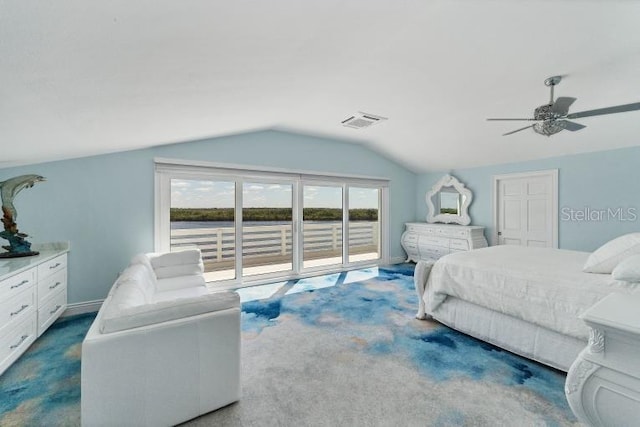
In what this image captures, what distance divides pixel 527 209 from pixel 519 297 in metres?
3.06

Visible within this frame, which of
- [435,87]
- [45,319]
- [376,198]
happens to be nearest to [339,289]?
[376,198]

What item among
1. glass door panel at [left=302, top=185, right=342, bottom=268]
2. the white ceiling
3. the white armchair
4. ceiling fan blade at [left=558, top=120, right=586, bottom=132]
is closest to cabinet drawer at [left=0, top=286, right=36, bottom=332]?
the white armchair

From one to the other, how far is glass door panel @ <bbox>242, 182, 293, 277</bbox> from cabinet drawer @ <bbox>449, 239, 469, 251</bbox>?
9.77ft

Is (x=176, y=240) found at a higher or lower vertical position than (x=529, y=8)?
lower

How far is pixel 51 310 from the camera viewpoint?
2.60 meters

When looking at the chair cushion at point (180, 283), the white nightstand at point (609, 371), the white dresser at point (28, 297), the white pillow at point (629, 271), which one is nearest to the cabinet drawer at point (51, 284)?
the white dresser at point (28, 297)

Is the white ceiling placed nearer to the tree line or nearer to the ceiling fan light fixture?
the ceiling fan light fixture

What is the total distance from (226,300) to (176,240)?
2491mm

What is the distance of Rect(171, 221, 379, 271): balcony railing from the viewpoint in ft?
13.0

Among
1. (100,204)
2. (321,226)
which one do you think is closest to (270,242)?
(321,226)

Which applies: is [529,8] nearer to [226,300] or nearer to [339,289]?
[226,300]

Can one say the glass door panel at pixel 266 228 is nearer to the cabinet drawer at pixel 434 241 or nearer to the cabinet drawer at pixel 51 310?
the cabinet drawer at pixel 51 310

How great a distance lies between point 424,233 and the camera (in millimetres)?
5426

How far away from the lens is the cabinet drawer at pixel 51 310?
239 cm
